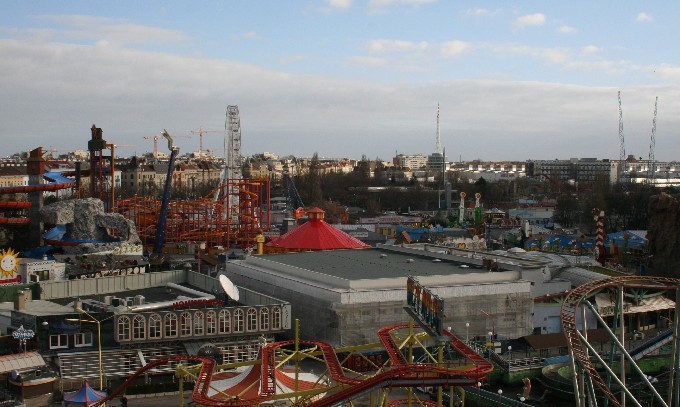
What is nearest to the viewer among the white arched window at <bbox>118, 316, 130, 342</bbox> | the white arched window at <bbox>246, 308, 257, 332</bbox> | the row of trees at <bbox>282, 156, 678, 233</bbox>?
the white arched window at <bbox>118, 316, 130, 342</bbox>

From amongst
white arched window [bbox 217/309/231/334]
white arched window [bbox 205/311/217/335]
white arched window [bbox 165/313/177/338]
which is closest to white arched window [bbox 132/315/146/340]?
white arched window [bbox 165/313/177/338]

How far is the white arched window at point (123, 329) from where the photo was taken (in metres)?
27.7

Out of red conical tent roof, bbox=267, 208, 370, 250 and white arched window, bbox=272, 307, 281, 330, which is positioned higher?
red conical tent roof, bbox=267, 208, 370, 250

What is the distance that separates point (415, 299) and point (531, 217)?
77.4 metres

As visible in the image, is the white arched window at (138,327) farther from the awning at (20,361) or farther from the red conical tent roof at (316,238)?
the red conical tent roof at (316,238)

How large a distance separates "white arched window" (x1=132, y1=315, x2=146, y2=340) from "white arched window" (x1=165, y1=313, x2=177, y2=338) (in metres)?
0.76

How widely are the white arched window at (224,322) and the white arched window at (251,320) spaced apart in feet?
2.28

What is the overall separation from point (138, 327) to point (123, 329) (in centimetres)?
48

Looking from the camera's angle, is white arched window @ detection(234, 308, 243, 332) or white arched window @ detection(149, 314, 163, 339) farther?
white arched window @ detection(234, 308, 243, 332)

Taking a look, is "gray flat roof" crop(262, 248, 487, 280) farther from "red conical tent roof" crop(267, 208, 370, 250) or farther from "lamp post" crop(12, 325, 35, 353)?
"lamp post" crop(12, 325, 35, 353)

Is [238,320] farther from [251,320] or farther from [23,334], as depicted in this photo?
[23,334]

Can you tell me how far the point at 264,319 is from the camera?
3003 cm

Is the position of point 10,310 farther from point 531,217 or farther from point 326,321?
point 531,217

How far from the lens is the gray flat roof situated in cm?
3544
